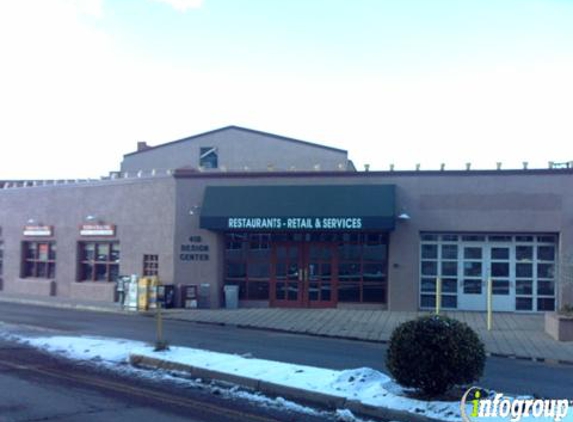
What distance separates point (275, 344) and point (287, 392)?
651cm

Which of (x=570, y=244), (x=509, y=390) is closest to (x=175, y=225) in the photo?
(x=570, y=244)

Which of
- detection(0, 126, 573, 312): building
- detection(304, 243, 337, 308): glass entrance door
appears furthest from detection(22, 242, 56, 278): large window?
detection(304, 243, 337, 308): glass entrance door

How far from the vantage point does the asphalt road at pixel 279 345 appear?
40.7 ft

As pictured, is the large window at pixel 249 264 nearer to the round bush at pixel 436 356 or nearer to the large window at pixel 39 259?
the large window at pixel 39 259

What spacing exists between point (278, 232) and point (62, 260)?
11.0m

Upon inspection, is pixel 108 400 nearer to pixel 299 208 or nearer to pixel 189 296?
pixel 299 208

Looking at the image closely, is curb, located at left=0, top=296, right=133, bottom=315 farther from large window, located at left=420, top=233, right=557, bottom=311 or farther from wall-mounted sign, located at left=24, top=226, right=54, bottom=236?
large window, located at left=420, top=233, right=557, bottom=311

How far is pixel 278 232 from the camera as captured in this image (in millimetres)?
26016

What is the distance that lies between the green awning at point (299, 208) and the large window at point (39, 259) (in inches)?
392

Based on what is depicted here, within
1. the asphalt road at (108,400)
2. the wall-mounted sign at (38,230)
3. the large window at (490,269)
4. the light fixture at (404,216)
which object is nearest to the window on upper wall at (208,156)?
the wall-mounted sign at (38,230)

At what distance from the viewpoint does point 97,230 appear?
2934 cm

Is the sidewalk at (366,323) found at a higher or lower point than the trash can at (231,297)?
lower

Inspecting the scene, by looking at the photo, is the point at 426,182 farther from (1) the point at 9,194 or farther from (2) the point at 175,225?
(1) the point at 9,194

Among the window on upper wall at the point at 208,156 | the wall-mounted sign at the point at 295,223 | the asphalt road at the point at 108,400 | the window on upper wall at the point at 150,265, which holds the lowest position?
the asphalt road at the point at 108,400
